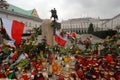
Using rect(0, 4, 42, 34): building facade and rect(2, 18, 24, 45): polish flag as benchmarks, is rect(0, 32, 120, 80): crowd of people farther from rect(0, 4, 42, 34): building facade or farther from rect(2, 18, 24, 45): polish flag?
rect(0, 4, 42, 34): building facade

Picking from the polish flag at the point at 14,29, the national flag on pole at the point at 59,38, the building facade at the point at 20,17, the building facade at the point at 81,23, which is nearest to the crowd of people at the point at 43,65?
the national flag on pole at the point at 59,38

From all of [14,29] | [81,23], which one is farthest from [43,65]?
[81,23]

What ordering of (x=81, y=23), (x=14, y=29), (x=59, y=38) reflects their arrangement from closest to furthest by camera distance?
(x=14, y=29) < (x=59, y=38) < (x=81, y=23)

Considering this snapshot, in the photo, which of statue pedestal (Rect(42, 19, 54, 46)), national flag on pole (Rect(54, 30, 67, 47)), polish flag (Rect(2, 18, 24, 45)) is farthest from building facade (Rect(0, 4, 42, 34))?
polish flag (Rect(2, 18, 24, 45))

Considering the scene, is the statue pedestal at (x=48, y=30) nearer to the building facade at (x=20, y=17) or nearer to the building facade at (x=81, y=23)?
the building facade at (x=20, y=17)

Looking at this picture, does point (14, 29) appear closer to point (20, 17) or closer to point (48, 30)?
point (48, 30)

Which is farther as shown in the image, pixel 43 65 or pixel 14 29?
pixel 43 65

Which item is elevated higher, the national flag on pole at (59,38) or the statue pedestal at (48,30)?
the statue pedestal at (48,30)

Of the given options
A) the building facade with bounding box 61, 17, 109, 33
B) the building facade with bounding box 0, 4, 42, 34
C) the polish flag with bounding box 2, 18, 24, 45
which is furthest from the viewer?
the building facade with bounding box 61, 17, 109, 33

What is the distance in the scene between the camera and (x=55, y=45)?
12.0m

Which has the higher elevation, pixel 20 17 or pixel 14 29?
pixel 20 17

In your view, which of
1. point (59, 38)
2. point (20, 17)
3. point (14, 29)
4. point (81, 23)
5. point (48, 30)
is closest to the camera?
point (14, 29)

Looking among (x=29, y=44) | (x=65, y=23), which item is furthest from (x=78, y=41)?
(x=65, y=23)

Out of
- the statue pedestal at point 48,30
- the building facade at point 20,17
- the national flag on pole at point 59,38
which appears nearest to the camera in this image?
the statue pedestal at point 48,30
